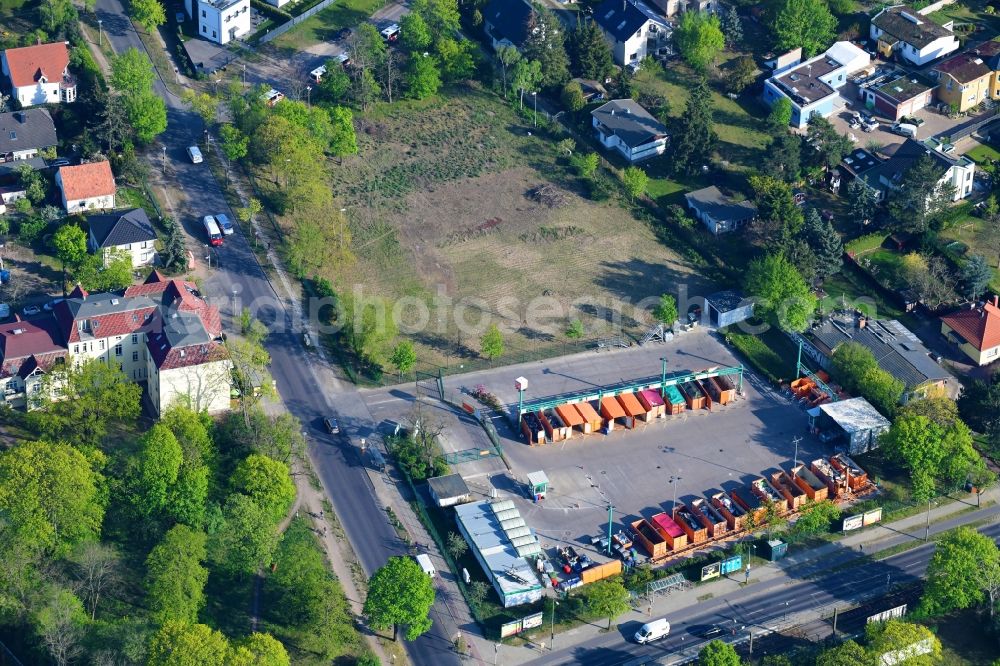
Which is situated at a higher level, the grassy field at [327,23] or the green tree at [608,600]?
the grassy field at [327,23]

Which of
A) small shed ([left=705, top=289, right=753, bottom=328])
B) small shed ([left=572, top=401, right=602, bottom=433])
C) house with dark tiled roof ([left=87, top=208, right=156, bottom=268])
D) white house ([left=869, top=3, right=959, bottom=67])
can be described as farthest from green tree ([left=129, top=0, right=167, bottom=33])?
white house ([left=869, top=3, right=959, bottom=67])

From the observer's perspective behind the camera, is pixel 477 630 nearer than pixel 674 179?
Yes

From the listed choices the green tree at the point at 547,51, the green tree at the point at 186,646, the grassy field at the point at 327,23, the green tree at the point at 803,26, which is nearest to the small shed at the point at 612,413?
the green tree at the point at 186,646

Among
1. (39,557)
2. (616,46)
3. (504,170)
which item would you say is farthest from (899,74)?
(39,557)

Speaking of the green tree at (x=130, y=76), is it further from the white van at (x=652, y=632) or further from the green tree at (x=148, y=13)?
the white van at (x=652, y=632)

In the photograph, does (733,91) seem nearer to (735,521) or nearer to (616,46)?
(616,46)

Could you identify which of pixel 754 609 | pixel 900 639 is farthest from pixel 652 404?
pixel 900 639
